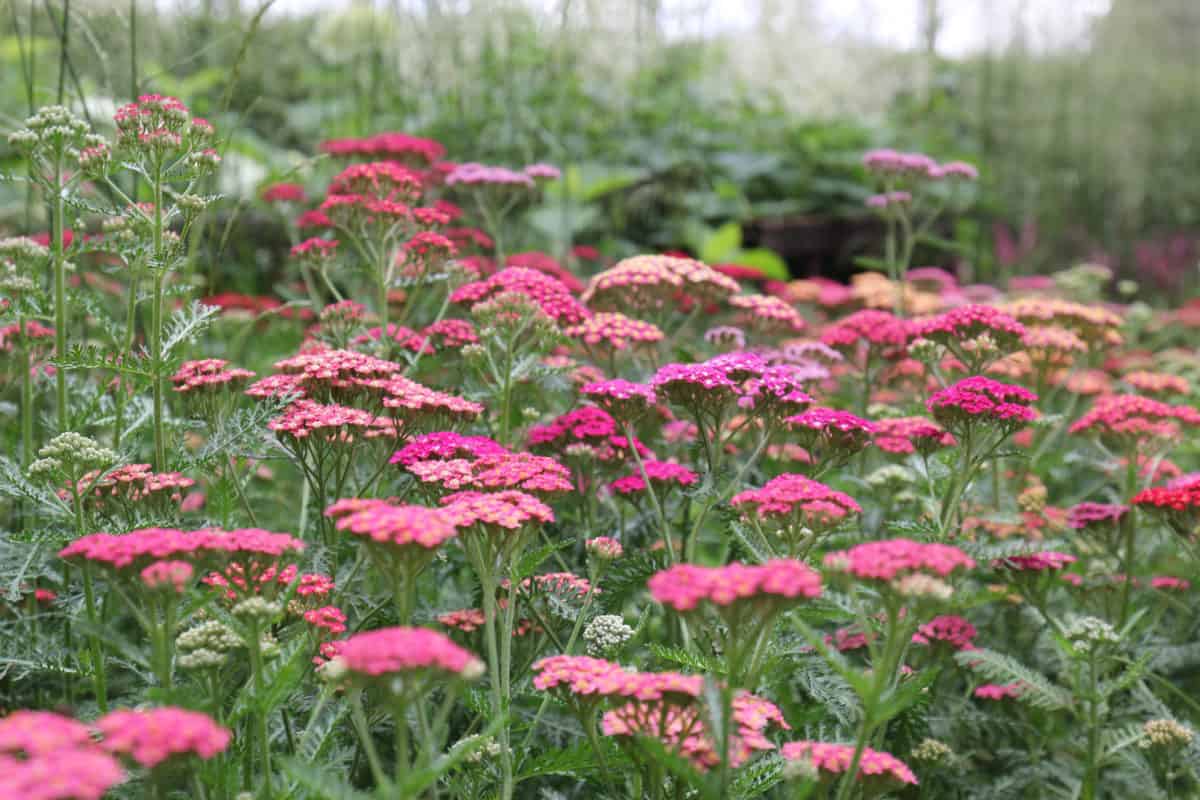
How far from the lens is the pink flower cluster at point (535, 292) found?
11.2 feet

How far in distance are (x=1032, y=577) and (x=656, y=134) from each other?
6.34 meters

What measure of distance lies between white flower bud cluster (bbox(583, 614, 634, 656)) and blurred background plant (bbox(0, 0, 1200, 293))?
2624mm

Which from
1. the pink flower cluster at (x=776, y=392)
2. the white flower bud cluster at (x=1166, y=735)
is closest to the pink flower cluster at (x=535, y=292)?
the pink flower cluster at (x=776, y=392)

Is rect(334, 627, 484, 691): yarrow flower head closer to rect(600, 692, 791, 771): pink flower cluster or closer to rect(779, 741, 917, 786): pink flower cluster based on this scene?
rect(600, 692, 791, 771): pink flower cluster

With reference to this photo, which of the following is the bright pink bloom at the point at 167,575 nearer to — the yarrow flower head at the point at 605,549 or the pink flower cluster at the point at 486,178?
the yarrow flower head at the point at 605,549

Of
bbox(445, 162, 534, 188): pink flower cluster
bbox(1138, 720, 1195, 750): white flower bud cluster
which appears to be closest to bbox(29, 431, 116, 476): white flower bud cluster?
bbox(445, 162, 534, 188): pink flower cluster

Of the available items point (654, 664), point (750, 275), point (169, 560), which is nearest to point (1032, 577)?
point (654, 664)

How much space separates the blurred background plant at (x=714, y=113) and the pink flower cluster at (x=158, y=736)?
3.16 meters

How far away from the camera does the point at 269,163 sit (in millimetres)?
7801

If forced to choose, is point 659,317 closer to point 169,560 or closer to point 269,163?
point 169,560

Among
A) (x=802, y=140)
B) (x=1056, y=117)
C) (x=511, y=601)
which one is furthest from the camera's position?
(x=1056, y=117)

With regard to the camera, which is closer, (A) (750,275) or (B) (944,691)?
(B) (944,691)

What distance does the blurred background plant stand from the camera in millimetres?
6816

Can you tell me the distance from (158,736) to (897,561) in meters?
1.25
